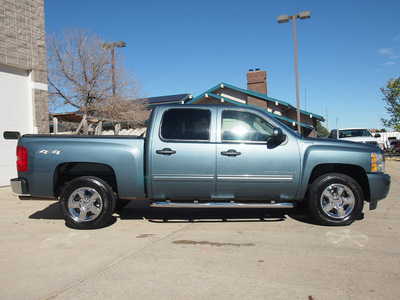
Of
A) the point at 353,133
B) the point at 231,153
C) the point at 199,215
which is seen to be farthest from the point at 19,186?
the point at 353,133

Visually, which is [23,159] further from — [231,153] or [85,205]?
[231,153]

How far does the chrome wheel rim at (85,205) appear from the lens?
202 inches

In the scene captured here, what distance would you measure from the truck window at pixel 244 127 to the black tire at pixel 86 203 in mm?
2018

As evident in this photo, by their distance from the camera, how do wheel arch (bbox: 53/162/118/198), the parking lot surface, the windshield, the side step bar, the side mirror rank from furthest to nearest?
the windshield, wheel arch (bbox: 53/162/118/198), the side step bar, the side mirror, the parking lot surface

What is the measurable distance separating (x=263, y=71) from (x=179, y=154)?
2195 centimetres

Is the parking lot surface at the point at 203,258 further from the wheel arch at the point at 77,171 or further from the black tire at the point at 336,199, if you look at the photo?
the wheel arch at the point at 77,171

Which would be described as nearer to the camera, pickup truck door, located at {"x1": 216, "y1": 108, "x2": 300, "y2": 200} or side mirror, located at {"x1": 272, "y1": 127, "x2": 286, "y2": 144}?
side mirror, located at {"x1": 272, "y1": 127, "x2": 286, "y2": 144}

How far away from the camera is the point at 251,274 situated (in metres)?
3.41

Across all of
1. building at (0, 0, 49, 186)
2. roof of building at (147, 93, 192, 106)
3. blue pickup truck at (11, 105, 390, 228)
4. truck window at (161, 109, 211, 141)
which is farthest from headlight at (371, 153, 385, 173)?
roof of building at (147, 93, 192, 106)

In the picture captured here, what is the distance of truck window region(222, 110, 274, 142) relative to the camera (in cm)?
517

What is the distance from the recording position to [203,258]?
3.89m

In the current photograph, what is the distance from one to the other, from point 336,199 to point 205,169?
2066mm

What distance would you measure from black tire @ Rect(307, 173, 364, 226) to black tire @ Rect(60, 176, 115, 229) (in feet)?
10.2

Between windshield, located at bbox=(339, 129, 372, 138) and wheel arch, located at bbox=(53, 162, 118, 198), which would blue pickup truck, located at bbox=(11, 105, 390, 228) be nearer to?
wheel arch, located at bbox=(53, 162, 118, 198)
